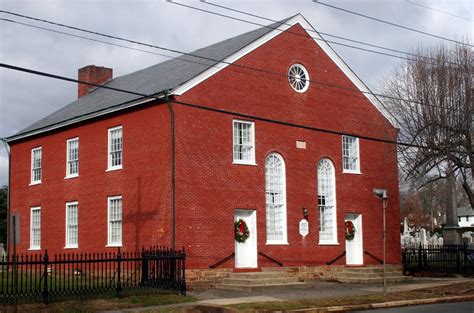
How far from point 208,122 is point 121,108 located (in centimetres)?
403

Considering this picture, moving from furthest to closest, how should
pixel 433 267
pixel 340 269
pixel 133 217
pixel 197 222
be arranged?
pixel 433 267
pixel 340 269
pixel 133 217
pixel 197 222

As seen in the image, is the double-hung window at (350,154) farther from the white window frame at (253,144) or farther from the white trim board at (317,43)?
the white window frame at (253,144)

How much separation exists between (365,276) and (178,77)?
11350mm

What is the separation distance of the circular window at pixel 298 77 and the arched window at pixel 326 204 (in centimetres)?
341

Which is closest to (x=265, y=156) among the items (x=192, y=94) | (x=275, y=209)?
(x=275, y=209)

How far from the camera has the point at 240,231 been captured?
26.0m

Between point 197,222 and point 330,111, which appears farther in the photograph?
point 330,111

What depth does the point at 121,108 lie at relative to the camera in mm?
27094

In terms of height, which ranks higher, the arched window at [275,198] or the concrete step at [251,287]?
the arched window at [275,198]

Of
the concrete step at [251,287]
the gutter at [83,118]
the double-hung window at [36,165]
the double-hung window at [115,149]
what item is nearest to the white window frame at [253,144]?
the gutter at [83,118]

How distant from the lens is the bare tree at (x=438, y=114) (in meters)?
27.3

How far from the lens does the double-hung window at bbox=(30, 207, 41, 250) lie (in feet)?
106

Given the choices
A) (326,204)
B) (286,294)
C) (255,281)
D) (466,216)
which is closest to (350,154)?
(326,204)

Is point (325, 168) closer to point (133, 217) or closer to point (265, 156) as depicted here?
point (265, 156)
